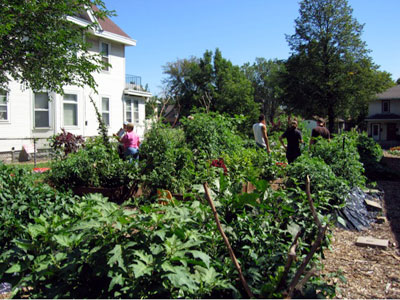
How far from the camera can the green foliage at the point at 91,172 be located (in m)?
6.98

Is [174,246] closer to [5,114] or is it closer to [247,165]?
[247,165]

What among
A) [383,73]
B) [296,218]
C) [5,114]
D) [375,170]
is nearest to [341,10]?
[383,73]

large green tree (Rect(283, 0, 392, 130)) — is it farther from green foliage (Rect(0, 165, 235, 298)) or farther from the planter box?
green foliage (Rect(0, 165, 235, 298))

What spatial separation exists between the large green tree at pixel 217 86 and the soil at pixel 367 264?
34.6 meters

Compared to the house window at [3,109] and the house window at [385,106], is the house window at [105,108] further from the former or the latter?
the house window at [385,106]

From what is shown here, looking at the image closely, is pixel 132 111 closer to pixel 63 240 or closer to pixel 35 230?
pixel 35 230

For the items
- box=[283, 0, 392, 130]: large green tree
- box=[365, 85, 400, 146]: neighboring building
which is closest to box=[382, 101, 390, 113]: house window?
box=[365, 85, 400, 146]: neighboring building

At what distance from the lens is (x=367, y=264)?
422cm

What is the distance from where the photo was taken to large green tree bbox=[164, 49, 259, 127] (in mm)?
43562

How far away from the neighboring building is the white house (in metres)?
33.1

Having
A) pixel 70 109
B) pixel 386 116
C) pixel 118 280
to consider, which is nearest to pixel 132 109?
pixel 70 109

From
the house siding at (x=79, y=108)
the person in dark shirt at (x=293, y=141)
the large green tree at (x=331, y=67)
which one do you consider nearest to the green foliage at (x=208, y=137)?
the person in dark shirt at (x=293, y=141)

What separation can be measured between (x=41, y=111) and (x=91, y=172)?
11.4 meters

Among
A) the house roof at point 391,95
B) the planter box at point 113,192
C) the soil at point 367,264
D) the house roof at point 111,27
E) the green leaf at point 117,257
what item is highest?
the house roof at point 111,27
